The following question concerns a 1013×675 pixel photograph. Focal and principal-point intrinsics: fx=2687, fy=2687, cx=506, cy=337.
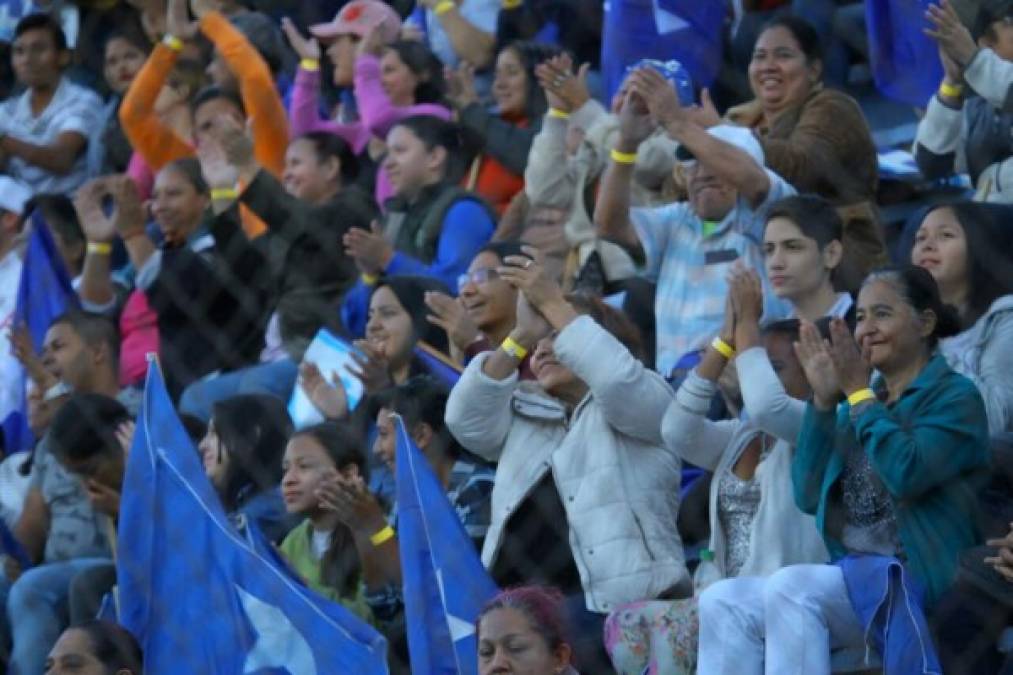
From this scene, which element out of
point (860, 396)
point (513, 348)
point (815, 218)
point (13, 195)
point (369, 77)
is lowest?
point (13, 195)

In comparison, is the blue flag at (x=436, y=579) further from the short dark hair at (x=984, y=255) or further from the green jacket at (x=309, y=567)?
the short dark hair at (x=984, y=255)

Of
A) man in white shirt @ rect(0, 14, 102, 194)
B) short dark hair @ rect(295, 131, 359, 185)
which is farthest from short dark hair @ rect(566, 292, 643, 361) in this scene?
man in white shirt @ rect(0, 14, 102, 194)

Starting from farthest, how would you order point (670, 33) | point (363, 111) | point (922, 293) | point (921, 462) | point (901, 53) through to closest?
point (363, 111) → point (670, 33) → point (901, 53) → point (922, 293) → point (921, 462)

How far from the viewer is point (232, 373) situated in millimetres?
7953

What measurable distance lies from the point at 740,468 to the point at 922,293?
0.58 metres

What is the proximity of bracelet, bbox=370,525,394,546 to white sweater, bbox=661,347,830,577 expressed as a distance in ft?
2.81

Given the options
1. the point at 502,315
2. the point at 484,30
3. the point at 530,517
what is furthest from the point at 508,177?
the point at 530,517

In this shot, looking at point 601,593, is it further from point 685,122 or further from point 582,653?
point 685,122

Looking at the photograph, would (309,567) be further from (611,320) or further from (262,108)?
(262,108)

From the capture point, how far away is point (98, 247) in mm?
8727

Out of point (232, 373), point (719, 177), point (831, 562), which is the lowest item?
point (232, 373)

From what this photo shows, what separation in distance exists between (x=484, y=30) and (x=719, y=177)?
2.76 meters

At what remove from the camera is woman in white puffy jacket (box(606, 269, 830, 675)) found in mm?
5453

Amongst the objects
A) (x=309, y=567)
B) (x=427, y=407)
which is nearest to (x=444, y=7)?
(x=427, y=407)
